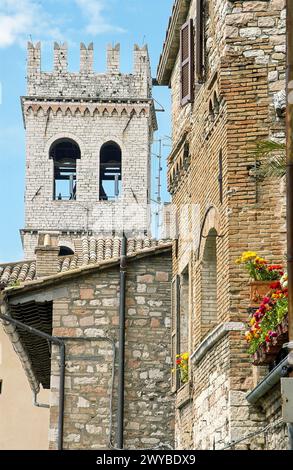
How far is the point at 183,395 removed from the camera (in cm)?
2094

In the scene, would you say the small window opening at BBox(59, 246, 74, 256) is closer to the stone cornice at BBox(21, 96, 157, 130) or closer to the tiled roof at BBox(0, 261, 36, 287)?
the stone cornice at BBox(21, 96, 157, 130)

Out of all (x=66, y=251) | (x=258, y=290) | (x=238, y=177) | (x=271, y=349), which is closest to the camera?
(x=271, y=349)

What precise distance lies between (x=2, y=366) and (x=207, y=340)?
24.4 meters

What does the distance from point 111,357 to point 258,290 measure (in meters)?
7.78

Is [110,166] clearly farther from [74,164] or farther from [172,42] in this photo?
[172,42]

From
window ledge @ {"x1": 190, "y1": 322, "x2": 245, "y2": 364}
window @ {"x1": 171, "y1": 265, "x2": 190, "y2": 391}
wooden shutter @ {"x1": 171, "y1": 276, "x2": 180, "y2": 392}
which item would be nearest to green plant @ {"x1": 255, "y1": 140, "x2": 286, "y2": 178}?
window ledge @ {"x1": 190, "y1": 322, "x2": 245, "y2": 364}

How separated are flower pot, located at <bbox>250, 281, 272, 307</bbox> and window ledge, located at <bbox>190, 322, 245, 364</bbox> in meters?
0.41

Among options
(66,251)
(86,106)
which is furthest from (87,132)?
(66,251)

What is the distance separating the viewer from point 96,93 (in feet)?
245

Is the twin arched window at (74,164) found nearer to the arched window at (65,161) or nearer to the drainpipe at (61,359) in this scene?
the arched window at (65,161)

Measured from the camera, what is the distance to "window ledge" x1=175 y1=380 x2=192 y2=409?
20364 millimetres

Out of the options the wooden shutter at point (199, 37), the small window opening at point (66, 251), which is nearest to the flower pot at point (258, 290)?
the wooden shutter at point (199, 37)
